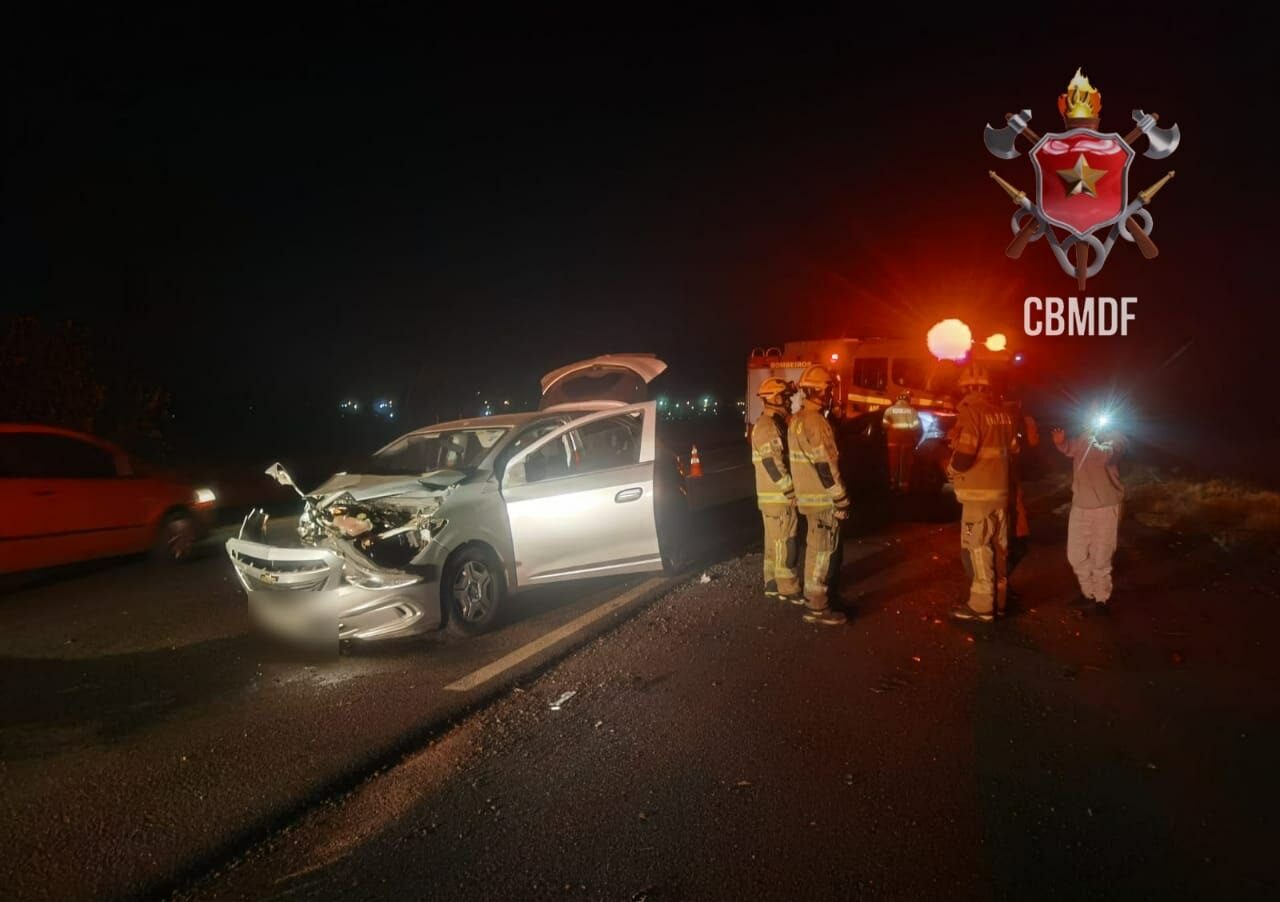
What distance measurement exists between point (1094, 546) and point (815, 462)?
2292mm

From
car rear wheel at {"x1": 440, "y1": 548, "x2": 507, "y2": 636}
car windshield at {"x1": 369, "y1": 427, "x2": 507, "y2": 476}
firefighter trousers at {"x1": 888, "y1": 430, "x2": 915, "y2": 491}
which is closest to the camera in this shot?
car rear wheel at {"x1": 440, "y1": 548, "x2": 507, "y2": 636}

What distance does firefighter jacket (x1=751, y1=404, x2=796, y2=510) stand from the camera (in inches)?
268

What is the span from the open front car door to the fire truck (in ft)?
19.8

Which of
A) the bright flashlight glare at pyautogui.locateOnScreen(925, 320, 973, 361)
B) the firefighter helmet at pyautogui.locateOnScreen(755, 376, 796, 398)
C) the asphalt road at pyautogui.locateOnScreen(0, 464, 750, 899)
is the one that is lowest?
the asphalt road at pyautogui.locateOnScreen(0, 464, 750, 899)

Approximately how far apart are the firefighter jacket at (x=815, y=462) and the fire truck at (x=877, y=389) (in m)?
6.41

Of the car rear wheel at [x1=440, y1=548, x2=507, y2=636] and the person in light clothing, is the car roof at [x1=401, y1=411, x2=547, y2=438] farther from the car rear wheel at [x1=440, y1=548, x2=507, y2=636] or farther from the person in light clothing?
the person in light clothing

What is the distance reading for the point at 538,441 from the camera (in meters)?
6.97

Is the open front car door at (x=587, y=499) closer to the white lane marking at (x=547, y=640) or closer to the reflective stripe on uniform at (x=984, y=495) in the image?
the white lane marking at (x=547, y=640)

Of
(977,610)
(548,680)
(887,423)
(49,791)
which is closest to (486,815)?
(548,680)

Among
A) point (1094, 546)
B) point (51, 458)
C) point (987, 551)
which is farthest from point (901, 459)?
point (51, 458)

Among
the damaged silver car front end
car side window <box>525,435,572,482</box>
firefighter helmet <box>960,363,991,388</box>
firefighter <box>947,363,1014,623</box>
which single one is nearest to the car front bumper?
the damaged silver car front end

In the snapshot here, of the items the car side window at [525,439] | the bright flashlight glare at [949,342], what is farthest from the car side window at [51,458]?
the bright flashlight glare at [949,342]

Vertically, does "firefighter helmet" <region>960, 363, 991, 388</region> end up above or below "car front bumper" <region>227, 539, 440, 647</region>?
above

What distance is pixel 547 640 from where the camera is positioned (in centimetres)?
633
